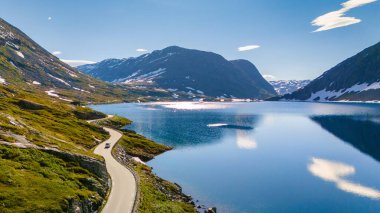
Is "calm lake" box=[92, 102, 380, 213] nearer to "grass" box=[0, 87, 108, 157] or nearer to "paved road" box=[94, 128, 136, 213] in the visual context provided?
"paved road" box=[94, 128, 136, 213]

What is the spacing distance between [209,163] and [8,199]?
6348cm

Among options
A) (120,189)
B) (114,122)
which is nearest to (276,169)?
(120,189)

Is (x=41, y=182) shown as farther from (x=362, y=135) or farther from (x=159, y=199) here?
(x=362, y=135)

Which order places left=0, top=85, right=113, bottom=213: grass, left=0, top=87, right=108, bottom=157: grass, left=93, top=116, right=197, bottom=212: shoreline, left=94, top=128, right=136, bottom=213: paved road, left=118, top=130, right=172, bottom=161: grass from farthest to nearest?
left=118, top=130, right=172, bottom=161: grass, left=0, top=87, right=108, bottom=157: grass, left=93, top=116, right=197, bottom=212: shoreline, left=94, top=128, right=136, bottom=213: paved road, left=0, top=85, right=113, bottom=213: grass

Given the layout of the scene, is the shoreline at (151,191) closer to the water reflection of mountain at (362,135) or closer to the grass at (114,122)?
the grass at (114,122)

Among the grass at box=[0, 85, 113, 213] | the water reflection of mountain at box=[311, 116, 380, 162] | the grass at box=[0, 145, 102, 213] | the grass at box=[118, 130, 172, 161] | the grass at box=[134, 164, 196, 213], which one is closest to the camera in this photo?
the grass at box=[0, 145, 102, 213]

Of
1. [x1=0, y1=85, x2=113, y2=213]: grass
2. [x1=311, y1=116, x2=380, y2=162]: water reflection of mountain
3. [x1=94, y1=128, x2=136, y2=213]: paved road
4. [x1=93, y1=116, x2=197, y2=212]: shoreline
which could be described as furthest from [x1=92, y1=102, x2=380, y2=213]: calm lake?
[x1=0, y1=85, x2=113, y2=213]: grass

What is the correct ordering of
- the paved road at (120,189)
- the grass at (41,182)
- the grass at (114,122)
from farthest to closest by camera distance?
1. the grass at (114,122)
2. the paved road at (120,189)
3. the grass at (41,182)

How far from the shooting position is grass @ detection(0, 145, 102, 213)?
114ft

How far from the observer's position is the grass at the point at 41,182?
114 feet

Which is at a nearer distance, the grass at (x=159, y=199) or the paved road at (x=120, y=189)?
the paved road at (x=120, y=189)

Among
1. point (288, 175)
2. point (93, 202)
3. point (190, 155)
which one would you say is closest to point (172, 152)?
point (190, 155)

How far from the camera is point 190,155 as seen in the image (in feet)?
337

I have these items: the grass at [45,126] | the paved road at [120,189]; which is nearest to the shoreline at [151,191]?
the paved road at [120,189]
